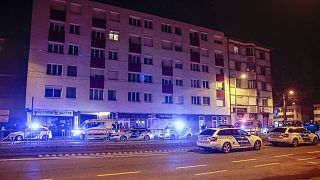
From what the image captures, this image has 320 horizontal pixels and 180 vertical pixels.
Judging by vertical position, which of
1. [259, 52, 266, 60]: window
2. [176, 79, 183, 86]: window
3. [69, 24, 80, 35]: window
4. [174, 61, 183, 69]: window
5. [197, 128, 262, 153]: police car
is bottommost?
[197, 128, 262, 153]: police car

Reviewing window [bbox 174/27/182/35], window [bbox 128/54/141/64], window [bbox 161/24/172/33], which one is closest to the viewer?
window [bbox 128/54/141/64]

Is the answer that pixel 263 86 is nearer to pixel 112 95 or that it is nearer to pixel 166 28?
pixel 166 28

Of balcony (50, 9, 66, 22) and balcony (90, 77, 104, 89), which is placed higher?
balcony (50, 9, 66, 22)

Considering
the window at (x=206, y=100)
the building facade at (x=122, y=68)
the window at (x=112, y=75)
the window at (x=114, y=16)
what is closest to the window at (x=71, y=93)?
the building facade at (x=122, y=68)

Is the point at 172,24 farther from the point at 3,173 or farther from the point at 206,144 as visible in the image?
the point at 3,173

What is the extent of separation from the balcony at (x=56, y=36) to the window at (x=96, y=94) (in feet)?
25.2

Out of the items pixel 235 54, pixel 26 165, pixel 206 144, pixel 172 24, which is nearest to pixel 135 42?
pixel 172 24

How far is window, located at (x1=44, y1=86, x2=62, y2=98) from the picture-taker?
40.5m

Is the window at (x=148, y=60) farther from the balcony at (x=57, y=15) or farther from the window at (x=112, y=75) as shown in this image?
the balcony at (x=57, y=15)

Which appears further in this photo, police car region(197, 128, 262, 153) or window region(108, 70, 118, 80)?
window region(108, 70, 118, 80)

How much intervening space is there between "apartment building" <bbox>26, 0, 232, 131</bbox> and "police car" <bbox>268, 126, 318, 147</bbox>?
72.6 feet

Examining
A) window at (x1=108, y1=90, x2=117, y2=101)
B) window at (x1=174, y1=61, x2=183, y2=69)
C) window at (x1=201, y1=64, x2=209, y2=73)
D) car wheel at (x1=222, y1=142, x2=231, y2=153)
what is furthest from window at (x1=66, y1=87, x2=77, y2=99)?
car wheel at (x1=222, y1=142, x2=231, y2=153)

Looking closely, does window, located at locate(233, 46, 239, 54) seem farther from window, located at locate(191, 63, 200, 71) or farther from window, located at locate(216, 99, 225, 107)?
window, located at locate(216, 99, 225, 107)

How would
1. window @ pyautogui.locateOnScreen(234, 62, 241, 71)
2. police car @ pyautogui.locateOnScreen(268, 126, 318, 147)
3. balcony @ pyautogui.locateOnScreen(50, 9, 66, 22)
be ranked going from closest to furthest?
1. police car @ pyautogui.locateOnScreen(268, 126, 318, 147)
2. balcony @ pyautogui.locateOnScreen(50, 9, 66, 22)
3. window @ pyautogui.locateOnScreen(234, 62, 241, 71)
